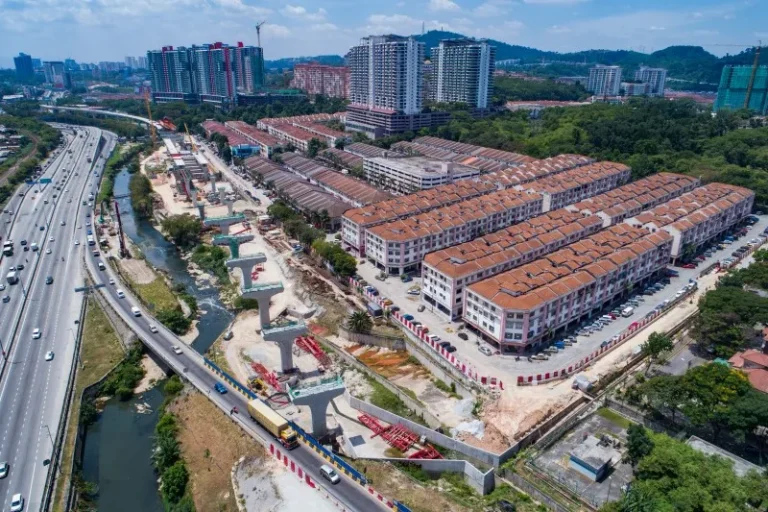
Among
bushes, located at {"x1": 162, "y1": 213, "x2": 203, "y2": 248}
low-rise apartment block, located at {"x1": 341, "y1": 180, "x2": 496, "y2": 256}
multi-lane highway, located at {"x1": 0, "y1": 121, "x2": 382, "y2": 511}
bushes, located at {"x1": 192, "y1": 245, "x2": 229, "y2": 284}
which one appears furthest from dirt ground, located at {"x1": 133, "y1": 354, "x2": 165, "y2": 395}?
bushes, located at {"x1": 162, "y1": 213, "x2": 203, "y2": 248}

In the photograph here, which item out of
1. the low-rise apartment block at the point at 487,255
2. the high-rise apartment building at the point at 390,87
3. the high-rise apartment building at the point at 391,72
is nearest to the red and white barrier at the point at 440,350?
the low-rise apartment block at the point at 487,255

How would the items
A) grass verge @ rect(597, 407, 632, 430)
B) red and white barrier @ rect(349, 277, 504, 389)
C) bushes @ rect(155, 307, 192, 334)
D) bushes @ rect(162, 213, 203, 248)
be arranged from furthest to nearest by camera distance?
bushes @ rect(162, 213, 203, 248), bushes @ rect(155, 307, 192, 334), red and white barrier @ rect(349, 277, 504, 389), grass verge @ rect(597, 407, 632, 430)

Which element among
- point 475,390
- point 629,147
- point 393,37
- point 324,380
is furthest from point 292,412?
point 393,37

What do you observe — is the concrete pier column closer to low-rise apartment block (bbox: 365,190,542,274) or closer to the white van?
the white van

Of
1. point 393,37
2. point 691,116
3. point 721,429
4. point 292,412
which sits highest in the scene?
point 393,37

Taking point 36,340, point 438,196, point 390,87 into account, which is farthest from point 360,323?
point 390,87

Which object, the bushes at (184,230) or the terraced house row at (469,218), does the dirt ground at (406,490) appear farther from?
the bushes at (184,230)

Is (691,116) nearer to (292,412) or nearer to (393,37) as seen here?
(393,37)
